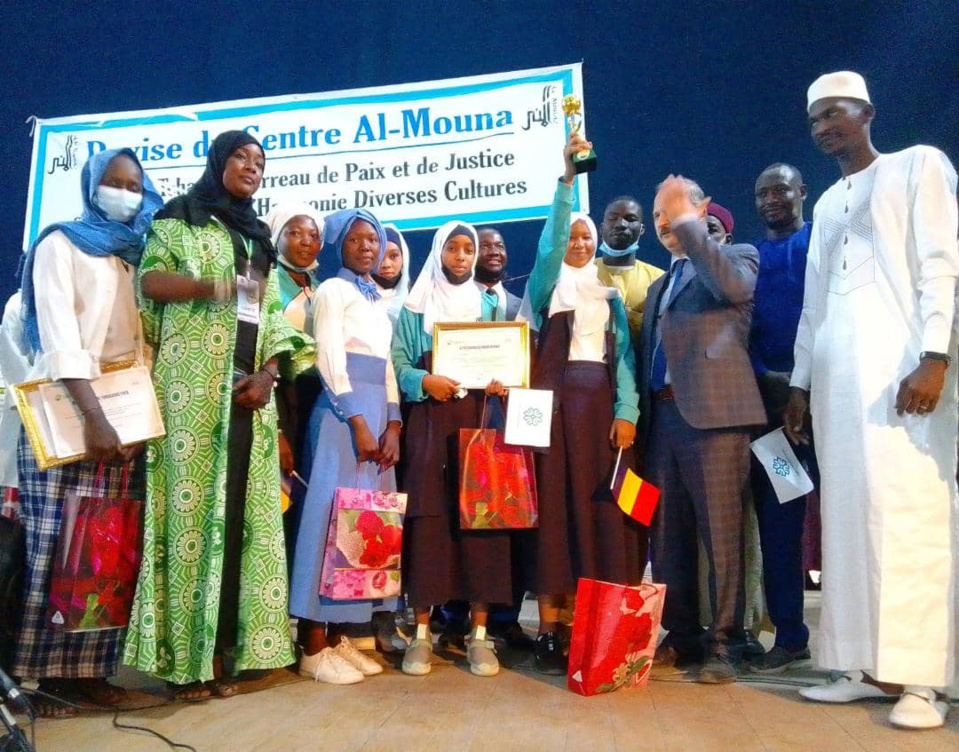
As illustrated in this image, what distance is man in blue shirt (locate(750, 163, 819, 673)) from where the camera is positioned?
298 centimetres

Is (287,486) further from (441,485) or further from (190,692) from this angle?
(190,692)

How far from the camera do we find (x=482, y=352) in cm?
303

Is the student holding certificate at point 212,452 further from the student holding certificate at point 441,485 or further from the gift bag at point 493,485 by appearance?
the gift bag at point 493,485

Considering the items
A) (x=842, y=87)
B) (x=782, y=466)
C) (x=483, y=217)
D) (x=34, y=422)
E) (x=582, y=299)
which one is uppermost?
(x=483, y=217)

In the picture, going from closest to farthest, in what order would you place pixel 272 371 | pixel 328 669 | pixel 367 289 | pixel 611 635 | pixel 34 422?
1. pixel 34 422
2. pixel 611 635
3. pixel 272 371
4. pixel 328 669
5. pixel 367 289

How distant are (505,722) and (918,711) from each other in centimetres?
110

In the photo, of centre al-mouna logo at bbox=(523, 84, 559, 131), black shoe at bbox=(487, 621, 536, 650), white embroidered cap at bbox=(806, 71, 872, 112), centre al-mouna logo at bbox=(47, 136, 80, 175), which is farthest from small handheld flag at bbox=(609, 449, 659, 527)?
centre al-mouna logo at bbox=(47, 136, 80, 175)

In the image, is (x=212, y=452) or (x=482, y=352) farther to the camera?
(x=482, y=352)

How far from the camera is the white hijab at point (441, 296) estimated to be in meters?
3.18

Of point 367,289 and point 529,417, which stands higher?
point 367,289

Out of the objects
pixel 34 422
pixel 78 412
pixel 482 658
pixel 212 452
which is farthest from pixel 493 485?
pixel 34 422

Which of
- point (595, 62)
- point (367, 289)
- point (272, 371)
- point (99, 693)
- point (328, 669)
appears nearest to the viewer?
point (99, 693)

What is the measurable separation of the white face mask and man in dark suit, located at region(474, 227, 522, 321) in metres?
1.35

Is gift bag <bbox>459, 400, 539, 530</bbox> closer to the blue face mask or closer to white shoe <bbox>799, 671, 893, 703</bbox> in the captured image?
white shoe <bbox>799, 671, 893, 703</bbox>
